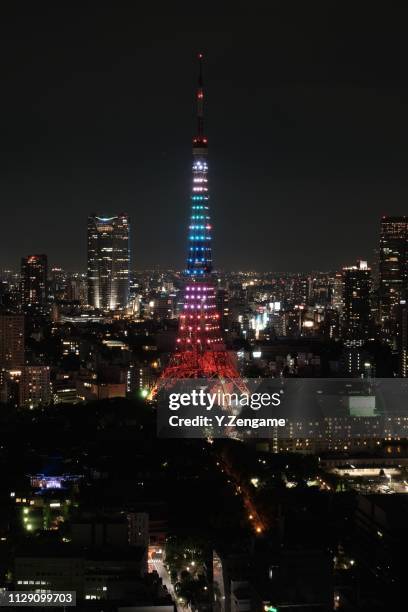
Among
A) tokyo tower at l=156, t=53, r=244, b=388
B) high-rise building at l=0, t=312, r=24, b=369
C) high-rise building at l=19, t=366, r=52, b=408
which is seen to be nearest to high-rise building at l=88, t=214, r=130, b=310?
high-rise building at l=0, t=312, r=24, b=369

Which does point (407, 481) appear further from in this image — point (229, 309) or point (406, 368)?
point (229, 309)

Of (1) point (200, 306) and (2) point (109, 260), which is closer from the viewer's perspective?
(1) point (200, 306)

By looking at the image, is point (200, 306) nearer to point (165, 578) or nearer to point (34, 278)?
point (165, 578)

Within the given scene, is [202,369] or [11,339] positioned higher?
[11,339]

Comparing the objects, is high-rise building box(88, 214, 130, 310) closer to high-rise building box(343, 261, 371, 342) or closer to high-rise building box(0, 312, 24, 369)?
high-rise building box(343, 261, 371, 342)

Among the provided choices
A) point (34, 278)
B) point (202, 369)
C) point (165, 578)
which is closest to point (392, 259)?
point (34, 278)

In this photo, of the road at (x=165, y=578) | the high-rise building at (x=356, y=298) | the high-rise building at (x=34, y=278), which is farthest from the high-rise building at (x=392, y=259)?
the road at (x=165, y=578)
